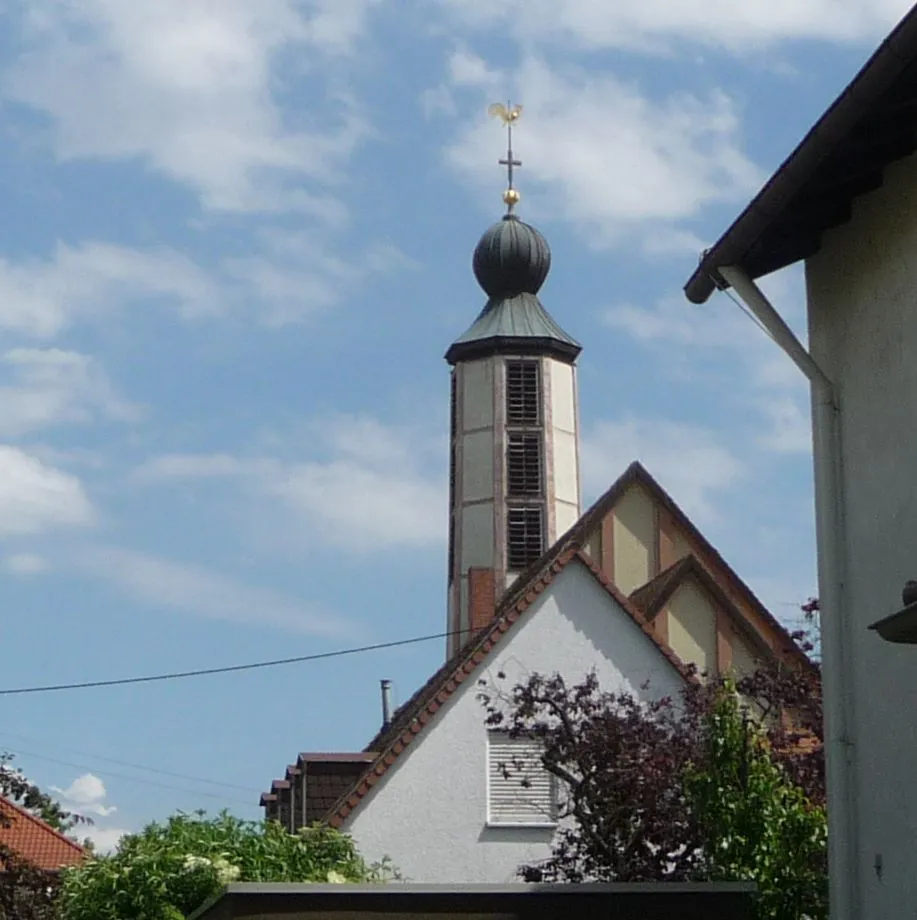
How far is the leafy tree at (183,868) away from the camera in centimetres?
1714

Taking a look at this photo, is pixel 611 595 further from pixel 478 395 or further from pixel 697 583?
pixel 478 395

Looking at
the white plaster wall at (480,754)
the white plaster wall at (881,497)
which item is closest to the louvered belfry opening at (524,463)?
the white plaster wall at (480,754)

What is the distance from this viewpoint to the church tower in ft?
181

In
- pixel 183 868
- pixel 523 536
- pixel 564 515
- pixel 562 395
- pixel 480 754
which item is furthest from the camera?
pixel 562 395

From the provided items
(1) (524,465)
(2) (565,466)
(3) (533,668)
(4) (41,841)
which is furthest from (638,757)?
(2) (565,466)

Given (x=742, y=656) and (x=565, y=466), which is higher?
(x=565, y=466)

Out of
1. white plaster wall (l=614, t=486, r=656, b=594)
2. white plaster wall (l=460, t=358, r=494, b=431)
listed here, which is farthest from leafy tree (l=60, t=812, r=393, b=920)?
white plaster wall (l=460, t=358, r=494, b=431)

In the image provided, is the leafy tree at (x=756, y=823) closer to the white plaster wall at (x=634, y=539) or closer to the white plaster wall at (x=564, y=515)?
the white plaster wall at (x=634, y=539)

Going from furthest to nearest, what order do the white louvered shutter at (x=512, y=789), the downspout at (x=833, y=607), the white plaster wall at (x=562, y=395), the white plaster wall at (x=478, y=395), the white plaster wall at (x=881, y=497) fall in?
the white plaster wall at (x=562, y=395), the white plaster wall at (x=478, y=395), the white louvered shutter at (x=512, y=789), the downspout at (x=833, y=607), the white plaster wall at (x=881, y=497)

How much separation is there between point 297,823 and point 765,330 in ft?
76.2

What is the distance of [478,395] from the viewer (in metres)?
57.1

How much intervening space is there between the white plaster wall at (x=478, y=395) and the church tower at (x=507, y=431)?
0.09 feet

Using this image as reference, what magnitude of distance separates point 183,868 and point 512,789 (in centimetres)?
1245

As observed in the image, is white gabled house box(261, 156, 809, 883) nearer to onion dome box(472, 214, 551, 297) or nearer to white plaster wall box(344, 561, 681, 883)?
white plaster wall box(344, 561, 681, 883)
